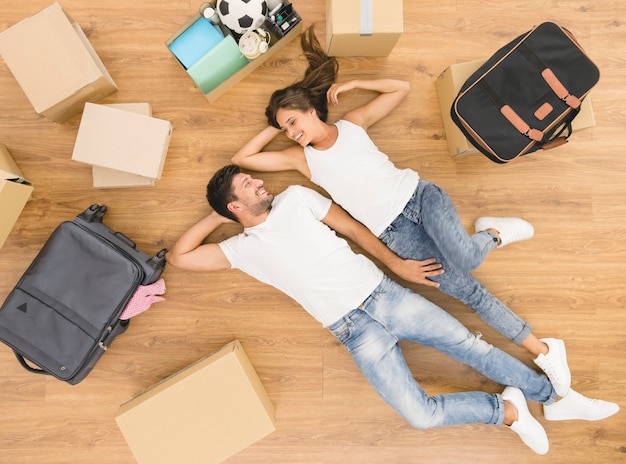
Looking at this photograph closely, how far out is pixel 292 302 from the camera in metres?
1.85

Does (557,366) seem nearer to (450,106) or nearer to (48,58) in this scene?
(450,106)

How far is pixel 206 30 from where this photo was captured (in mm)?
1662

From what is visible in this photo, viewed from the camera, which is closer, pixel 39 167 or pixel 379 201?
pixel 379 201

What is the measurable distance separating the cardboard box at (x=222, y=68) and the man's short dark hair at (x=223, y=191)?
1.14 feet

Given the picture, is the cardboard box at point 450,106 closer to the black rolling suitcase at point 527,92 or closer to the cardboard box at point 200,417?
the black rolling suitcase at point 527,92

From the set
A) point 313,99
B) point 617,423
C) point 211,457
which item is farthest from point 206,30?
point 617,423

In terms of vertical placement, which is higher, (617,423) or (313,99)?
(313,99)

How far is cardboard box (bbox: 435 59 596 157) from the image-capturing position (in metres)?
1.63

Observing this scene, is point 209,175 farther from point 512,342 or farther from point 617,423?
point 617,423

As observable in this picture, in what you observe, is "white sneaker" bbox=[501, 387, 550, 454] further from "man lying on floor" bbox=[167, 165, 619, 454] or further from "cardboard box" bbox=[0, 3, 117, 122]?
"cardboard box" bbox=[0, 3, 117, 122]

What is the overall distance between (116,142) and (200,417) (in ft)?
3.60

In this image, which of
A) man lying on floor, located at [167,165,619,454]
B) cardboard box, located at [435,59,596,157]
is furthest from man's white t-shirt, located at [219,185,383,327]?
cardboard box, located at [435,59,596,157]

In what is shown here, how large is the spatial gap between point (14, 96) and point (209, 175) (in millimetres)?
886

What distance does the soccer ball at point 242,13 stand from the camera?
158 centimetres
